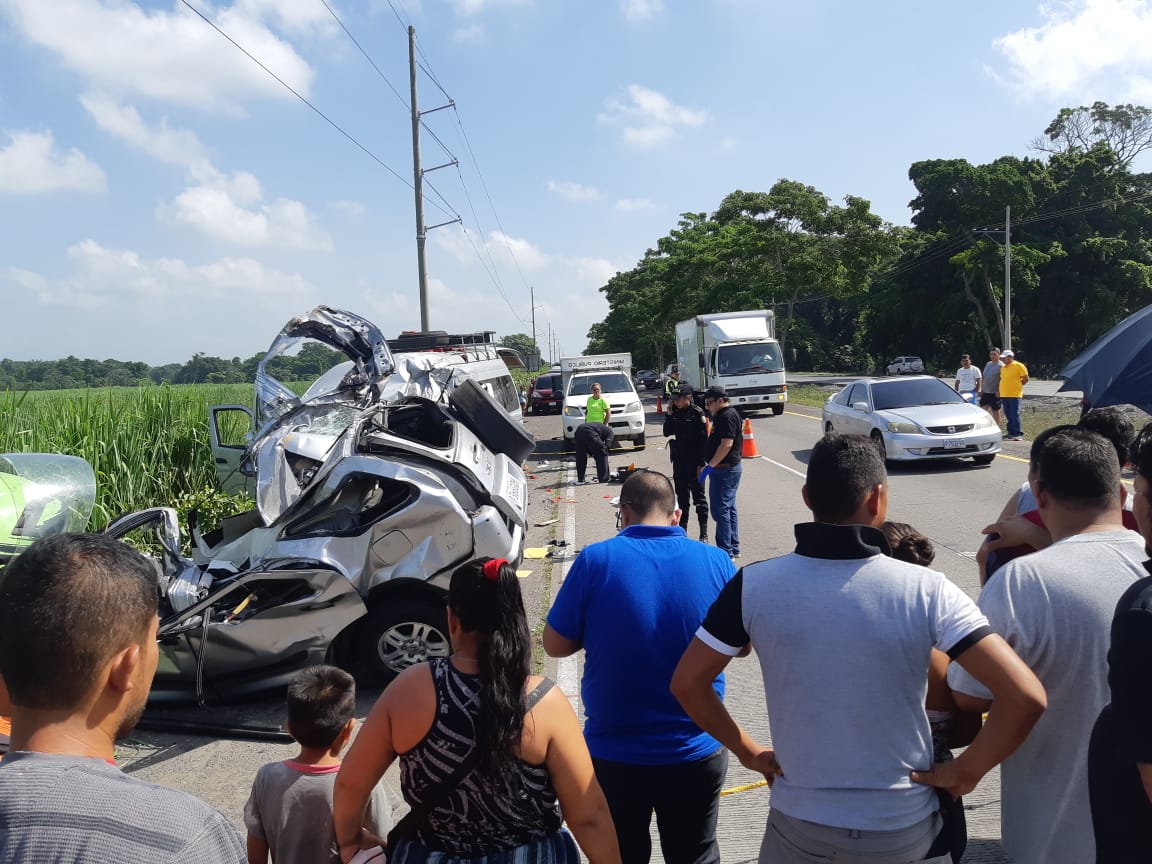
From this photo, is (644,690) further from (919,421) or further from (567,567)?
(919,421)

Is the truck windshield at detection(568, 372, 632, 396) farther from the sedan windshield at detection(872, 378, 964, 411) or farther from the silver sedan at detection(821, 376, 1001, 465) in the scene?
the sedan windshield at detection(872, 378, 964, 411)

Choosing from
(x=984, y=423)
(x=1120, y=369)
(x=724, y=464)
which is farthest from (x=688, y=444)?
(x=984, y=423)

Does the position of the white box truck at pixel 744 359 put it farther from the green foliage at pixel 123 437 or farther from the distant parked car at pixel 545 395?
the green foliage at pixel 123 437

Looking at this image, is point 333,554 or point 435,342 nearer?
point 333,554

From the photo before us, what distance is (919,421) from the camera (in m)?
13.9

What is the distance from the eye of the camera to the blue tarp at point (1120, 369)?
193 inches

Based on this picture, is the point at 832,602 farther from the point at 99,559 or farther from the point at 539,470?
the point at 539,470

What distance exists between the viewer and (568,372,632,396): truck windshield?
20.8 m

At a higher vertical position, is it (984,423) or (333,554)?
(984,423)

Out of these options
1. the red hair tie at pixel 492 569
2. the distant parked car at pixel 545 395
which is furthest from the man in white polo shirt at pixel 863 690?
the distant parked car at pixel 545 395

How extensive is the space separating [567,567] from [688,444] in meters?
1.87

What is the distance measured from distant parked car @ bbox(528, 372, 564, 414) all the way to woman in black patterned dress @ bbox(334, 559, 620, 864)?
34.5 metres

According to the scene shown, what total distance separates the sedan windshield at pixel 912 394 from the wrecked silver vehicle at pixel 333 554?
9932mm

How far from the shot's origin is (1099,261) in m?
47.1
